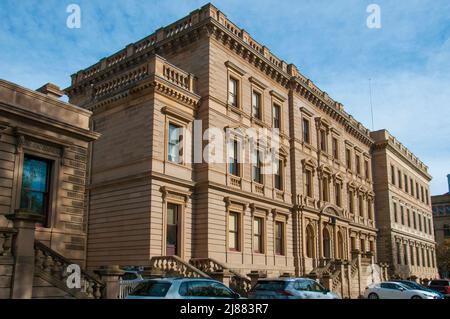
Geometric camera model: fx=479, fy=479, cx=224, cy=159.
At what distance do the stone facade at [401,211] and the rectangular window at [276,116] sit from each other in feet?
75.5

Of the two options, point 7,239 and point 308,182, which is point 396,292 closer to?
point 308,182

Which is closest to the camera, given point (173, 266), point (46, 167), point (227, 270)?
point (46, 167)

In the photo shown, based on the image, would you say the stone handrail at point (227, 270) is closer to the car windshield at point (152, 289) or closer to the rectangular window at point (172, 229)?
the rectangular window at point (172, 229)

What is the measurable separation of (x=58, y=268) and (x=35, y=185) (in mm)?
4200

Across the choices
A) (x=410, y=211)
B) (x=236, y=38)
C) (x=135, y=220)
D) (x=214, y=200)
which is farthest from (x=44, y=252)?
(x=410, y=211)

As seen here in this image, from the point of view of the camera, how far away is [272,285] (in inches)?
666

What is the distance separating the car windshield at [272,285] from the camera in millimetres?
16706

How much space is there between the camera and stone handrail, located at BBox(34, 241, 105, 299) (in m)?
14.0

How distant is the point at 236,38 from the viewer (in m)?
29.8

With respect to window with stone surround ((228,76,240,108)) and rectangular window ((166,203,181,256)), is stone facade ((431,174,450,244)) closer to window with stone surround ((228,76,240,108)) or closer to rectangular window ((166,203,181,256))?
A: window with stone surround ((228,76,240,108))

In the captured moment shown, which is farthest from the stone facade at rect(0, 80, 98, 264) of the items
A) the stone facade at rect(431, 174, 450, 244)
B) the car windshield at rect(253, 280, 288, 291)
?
the stone facade at rect(431, 174, 450, 244)

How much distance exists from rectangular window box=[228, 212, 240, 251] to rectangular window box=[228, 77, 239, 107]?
23.0 ft

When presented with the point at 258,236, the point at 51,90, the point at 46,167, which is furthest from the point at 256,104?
the point at 46,167
